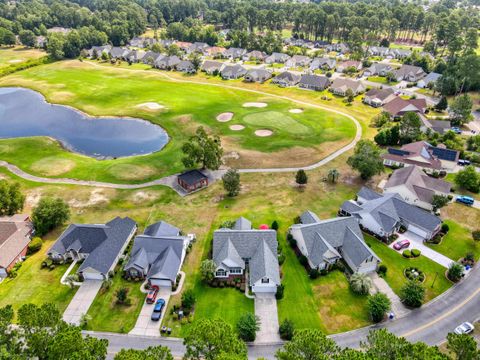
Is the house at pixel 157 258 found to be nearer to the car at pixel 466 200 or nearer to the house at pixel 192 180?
the house at pixel 192 180

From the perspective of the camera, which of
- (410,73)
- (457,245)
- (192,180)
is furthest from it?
(410,73)

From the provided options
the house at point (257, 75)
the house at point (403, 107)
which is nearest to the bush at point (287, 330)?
the house at point (403, 107)

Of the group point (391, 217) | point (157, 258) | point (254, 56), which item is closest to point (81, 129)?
point (157, 258)

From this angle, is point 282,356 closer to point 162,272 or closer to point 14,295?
point 162,272

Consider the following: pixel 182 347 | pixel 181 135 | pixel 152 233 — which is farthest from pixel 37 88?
pixel 182 347

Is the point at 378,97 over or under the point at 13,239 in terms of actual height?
over

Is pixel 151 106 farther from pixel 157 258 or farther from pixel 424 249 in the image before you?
pixel 424 249
